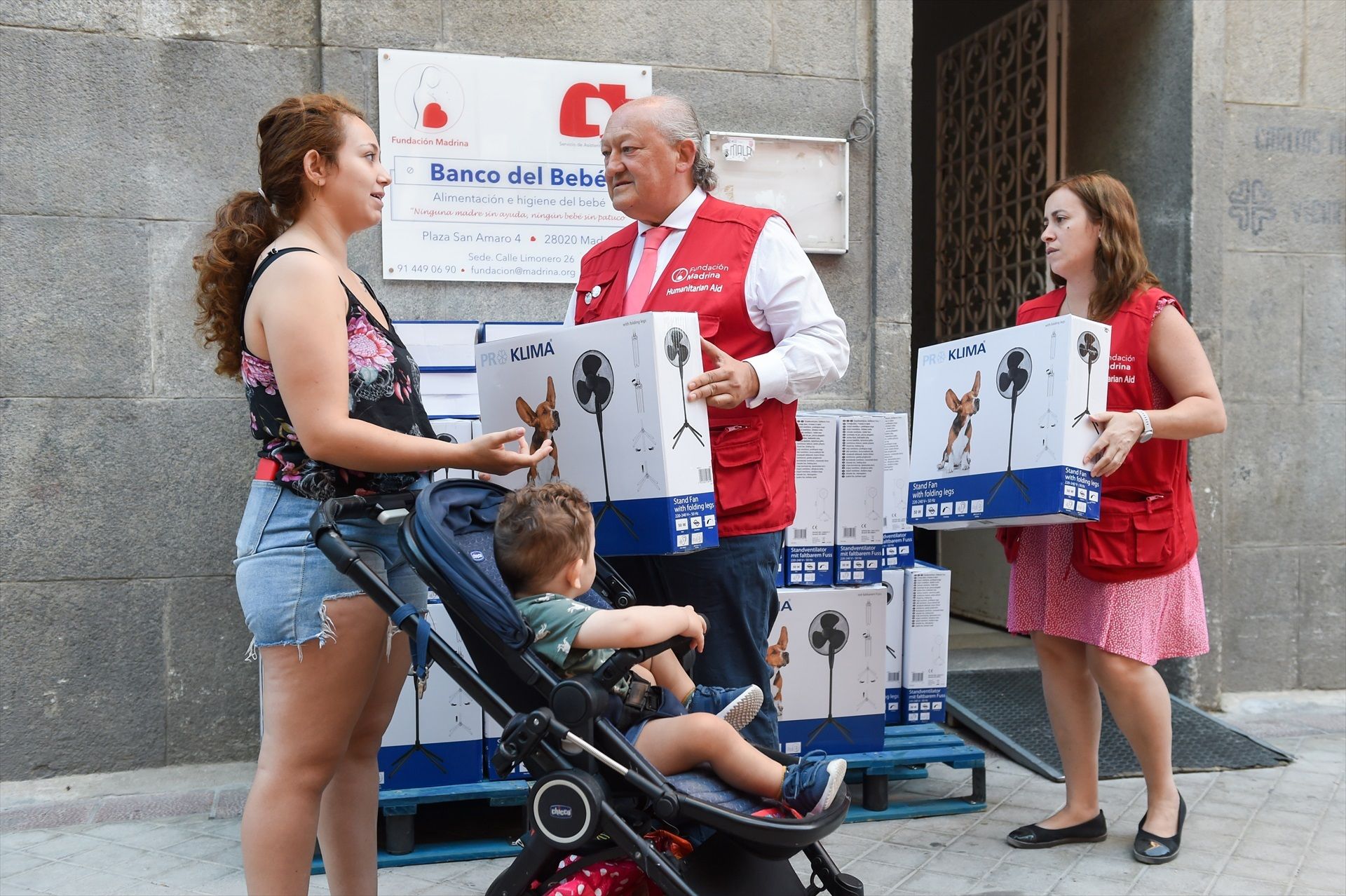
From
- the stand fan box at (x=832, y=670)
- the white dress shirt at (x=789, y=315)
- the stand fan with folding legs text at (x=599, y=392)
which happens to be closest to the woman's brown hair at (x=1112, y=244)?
the white dress shirt at (x=789, y=315)

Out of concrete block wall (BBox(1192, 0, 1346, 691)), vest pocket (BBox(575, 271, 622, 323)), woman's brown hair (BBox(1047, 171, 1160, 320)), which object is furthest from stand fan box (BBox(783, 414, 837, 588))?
concrete block wall (BBox(1192, 0, 1346, 691))

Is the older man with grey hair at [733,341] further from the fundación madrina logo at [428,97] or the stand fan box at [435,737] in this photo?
the fundación madrina logo at [428,97]

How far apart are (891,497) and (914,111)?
5479 mm

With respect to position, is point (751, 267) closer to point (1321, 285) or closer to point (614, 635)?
point (614, 635)

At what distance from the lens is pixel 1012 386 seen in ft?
10.3

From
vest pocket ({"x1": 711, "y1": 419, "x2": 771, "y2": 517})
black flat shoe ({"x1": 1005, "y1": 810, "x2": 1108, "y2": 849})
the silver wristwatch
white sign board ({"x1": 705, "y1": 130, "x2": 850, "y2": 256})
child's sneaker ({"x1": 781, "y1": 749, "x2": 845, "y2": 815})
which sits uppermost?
white sign board ({"x1": 705, "y1": 130, "x2": 850, "y2": 256})

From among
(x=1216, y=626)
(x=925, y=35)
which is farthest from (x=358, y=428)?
(x=925, y=35)

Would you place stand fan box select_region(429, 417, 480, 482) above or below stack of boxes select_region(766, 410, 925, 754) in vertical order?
above

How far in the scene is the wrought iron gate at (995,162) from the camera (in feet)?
19.9

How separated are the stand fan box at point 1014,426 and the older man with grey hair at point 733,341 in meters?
0.62

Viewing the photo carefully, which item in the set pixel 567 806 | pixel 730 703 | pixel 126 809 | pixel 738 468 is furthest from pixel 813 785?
pixel 126 809

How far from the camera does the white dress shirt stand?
2.68 metres

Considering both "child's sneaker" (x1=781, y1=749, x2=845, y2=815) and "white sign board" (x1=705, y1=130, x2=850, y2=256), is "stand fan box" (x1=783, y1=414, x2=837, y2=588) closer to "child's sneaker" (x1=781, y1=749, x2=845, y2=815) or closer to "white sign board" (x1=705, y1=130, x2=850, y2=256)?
"white sign board" (x1=705, y1=130, x2=850, y2=256)

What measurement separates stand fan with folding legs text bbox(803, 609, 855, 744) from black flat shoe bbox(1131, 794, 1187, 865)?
94cm
